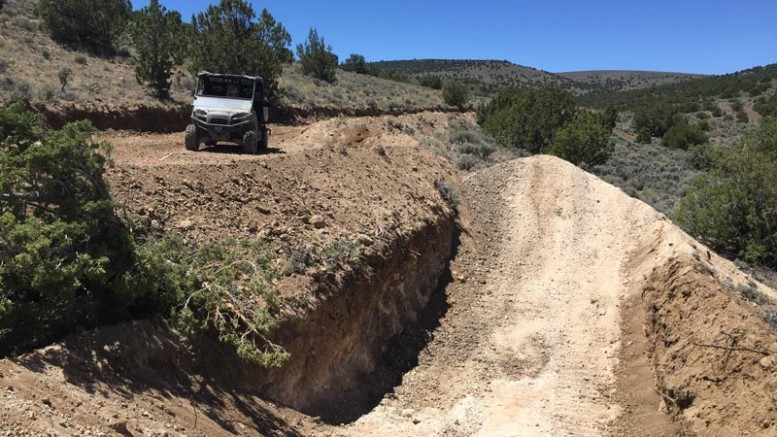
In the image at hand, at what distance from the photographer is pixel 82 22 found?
85.2 feet

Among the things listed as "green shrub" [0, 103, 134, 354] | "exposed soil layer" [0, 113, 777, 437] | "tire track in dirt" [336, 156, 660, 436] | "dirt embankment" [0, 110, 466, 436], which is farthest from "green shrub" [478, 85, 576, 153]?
"green shrub" [0, 103, 134, 354]

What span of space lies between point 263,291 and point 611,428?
6.15 metres

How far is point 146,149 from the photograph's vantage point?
14.8m

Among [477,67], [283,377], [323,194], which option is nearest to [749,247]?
[323,194]

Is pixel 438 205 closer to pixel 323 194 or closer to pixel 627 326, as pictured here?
pixel 323 194

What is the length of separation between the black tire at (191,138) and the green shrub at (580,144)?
14.4 meters

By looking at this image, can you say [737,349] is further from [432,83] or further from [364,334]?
[432,83]

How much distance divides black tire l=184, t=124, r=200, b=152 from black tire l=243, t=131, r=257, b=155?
49.7 inches

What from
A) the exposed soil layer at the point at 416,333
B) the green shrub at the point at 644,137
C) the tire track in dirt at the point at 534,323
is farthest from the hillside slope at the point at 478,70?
the exposed soil layer at the point at 416,333

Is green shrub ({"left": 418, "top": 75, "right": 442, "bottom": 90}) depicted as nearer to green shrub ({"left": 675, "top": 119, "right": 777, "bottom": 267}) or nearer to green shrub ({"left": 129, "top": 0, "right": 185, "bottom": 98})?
green shrub ({"left": 129, "top": 0, "right": 185, "bottom": 98})

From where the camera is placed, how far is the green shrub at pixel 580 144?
22953mm

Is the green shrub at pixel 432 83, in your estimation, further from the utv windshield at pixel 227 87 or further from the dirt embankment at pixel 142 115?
the utv windshield at pixel 227 87

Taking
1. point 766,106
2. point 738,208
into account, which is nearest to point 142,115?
point 738,208

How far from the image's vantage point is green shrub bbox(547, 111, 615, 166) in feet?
75.3
